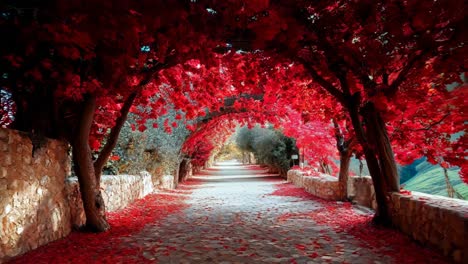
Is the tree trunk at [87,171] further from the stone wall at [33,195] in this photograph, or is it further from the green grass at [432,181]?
the green grass at [432,181]

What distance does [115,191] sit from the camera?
30.3ft

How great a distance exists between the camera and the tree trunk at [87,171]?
642cm

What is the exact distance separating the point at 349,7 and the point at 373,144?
8.63ft

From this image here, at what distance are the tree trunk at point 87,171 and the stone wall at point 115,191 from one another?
283 mm

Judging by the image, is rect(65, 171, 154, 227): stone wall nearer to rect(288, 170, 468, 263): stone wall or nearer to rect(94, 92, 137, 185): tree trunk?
rect(94, 92, 137, 185): tree trunk

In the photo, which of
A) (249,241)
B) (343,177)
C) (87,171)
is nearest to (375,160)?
(249,241)

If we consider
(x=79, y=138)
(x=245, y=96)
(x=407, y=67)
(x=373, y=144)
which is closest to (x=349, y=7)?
(x=407, y=67)

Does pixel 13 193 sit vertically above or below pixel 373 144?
below

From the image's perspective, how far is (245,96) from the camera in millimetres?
15656

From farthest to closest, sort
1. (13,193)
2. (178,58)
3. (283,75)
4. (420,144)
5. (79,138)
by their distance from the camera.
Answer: (283,75) < (420,144) < (178,58) < (79,138) < (13,193)

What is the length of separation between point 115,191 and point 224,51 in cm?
488

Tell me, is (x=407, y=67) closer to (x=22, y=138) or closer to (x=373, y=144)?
(x=373, y=144)

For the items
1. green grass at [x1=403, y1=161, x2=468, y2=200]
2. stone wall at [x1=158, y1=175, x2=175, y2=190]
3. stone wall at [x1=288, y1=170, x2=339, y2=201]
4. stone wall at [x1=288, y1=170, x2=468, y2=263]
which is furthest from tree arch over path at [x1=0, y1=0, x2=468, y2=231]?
green grass at [x1=403, y1=161, x2=468, y2=200]

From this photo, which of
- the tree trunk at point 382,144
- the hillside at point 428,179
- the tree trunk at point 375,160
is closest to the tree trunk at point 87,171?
the tree trunk at point 375,160
